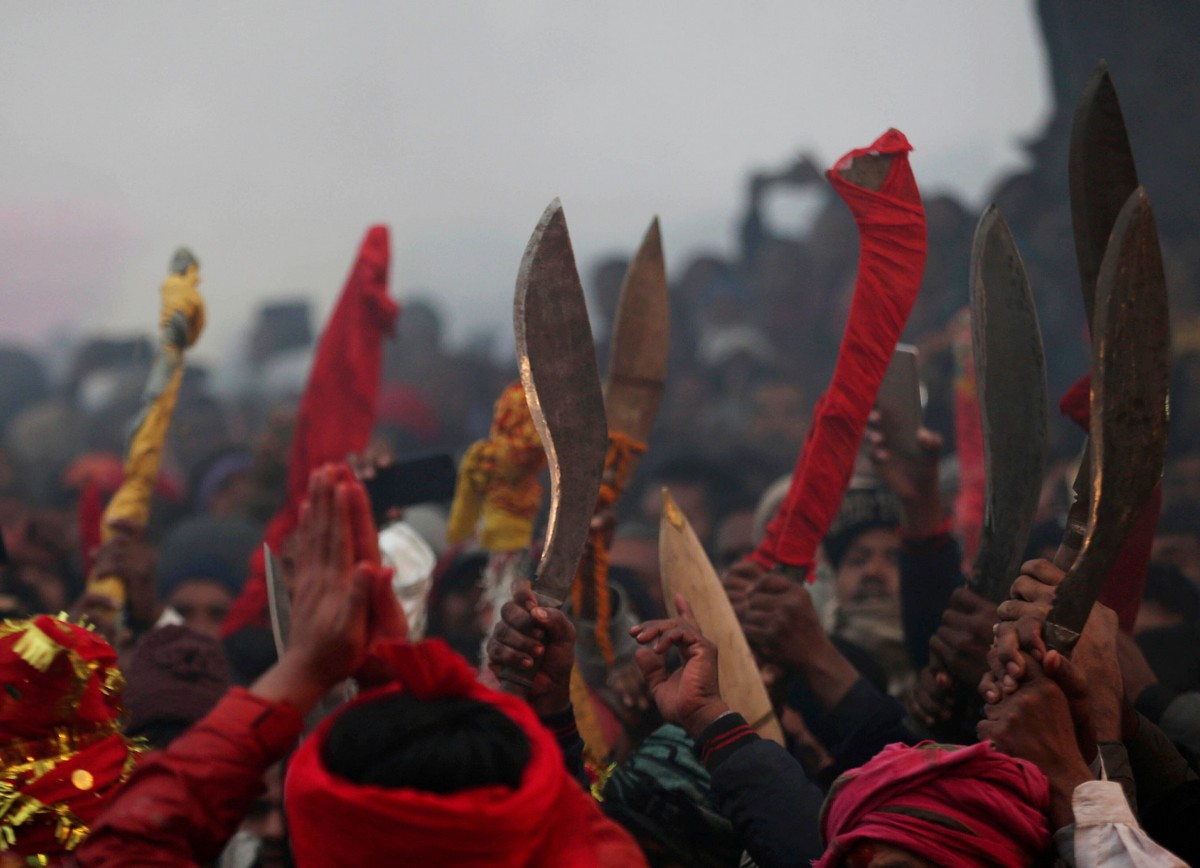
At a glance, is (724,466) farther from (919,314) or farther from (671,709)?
(671,709)

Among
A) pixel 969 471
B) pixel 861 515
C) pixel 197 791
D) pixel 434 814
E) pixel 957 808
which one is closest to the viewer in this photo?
pixel 434 814

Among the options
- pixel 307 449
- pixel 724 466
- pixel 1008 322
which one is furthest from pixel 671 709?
pixel 724 466

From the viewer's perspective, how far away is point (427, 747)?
1702mm

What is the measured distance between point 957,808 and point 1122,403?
0.72 metres

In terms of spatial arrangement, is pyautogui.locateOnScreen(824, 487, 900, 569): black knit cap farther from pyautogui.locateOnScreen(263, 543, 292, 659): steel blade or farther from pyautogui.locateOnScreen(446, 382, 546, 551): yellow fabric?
pyautogui.locateOnScreen(263, 543, 292, 659): steel blade

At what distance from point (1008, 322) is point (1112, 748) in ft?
3.33

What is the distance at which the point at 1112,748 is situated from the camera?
2043mm

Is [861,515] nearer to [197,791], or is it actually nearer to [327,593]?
[327,593]

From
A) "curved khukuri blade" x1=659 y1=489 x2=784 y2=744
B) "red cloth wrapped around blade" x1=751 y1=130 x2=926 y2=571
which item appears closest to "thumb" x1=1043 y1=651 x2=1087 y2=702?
"curved khukuri blade" x1=659 y1=489 x2=784 y2=744

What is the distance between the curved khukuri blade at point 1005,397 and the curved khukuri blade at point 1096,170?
155mm

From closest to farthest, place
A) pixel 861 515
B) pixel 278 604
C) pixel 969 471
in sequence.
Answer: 1. pixel 278 604
2. pixel 861 515
3. pixel 969 471

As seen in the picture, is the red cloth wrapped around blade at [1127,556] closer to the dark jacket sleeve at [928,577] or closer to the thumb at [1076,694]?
the dark jacket sleeve at [928,577]

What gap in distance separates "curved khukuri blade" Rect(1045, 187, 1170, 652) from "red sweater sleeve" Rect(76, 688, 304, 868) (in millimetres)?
1284

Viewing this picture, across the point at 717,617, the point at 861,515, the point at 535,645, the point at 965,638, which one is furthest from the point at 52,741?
the point at 861,515
